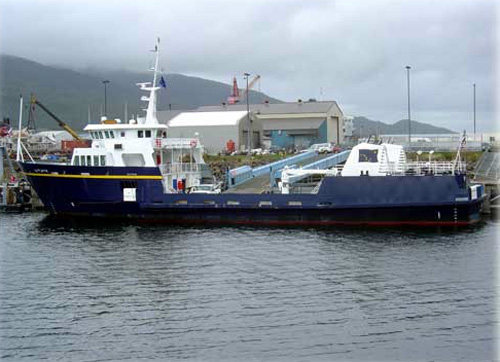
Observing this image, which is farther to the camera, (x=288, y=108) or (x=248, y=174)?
(x=288, y=108)

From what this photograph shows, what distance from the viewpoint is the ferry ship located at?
27531mm

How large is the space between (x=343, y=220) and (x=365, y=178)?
80.5 inches

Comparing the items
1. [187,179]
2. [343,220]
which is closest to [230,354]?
[343,220]

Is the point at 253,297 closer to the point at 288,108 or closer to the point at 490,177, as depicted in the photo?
the point at 490,177

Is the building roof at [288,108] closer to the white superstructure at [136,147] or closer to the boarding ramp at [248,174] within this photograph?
the boarding ramp at [248,174]

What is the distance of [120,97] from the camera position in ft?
602

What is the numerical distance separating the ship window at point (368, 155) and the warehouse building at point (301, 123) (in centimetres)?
3650

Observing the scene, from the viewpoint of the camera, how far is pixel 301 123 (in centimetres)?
6881

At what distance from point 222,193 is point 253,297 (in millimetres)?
12834

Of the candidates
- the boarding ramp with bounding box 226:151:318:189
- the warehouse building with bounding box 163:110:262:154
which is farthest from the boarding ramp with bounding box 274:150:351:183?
the warehouse building with bounding box 163:110:262:154

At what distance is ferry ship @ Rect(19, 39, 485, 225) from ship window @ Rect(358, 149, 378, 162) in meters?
0.04

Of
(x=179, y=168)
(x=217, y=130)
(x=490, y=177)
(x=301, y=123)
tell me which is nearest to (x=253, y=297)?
(x=179, y=168)

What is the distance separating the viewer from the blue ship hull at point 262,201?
89.9 feet

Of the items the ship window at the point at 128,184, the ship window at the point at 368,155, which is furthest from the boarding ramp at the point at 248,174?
the ship window at the point at 368,155
